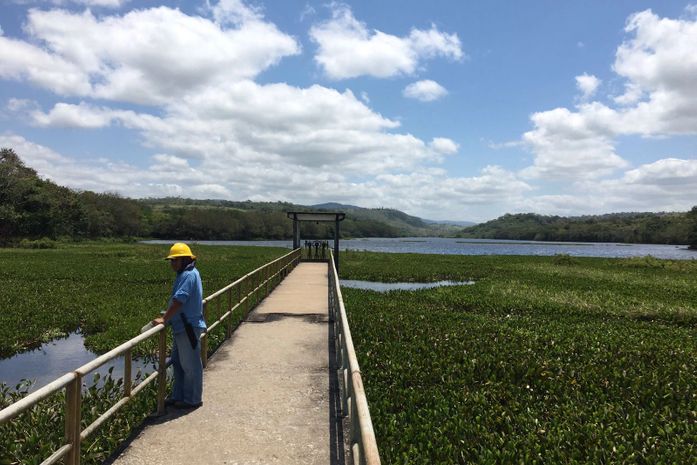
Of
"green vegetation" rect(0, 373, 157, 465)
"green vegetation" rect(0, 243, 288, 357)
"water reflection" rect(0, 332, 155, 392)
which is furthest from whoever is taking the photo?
"green vegetation" rect(0, 243, 288, 357)

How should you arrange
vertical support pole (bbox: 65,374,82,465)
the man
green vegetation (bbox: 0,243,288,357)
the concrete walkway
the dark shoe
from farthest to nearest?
green vegetation (bbox: 0,243,288,357) → the dark shoe → the man → the concrete walkway → vertical support pole (bbox: 65,374,82,465)

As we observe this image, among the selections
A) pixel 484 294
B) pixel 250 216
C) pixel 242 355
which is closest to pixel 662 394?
pixel 242 355

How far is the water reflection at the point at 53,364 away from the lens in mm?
11727

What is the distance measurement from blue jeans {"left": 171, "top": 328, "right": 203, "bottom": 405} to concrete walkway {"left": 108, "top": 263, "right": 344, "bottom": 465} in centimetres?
24

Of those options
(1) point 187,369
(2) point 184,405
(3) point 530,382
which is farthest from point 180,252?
(3) point 530,382

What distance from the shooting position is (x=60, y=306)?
19000 mm

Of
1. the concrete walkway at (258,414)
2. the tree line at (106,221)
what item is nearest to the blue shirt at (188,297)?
the concrete walkway at (258,414)

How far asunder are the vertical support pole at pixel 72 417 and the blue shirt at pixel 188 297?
2.12m

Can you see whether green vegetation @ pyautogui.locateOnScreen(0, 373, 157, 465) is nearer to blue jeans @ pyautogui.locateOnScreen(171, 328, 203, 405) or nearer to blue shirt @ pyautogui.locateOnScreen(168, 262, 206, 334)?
blue jeans @ pyautogui.locateOnScreen(171, 328, 203, 405)

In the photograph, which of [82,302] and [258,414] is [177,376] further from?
[82,302]

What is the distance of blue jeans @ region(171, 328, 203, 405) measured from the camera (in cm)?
654

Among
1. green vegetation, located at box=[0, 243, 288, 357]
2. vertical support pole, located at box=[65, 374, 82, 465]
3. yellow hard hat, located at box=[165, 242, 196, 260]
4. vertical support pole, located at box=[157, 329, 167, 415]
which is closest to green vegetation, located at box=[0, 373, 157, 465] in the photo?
vertical support pole, located at box=[157, 329, 167, 415]

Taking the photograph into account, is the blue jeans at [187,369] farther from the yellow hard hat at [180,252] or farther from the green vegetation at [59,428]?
the yellow hard hat at [180,252]

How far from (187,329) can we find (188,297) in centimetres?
45
